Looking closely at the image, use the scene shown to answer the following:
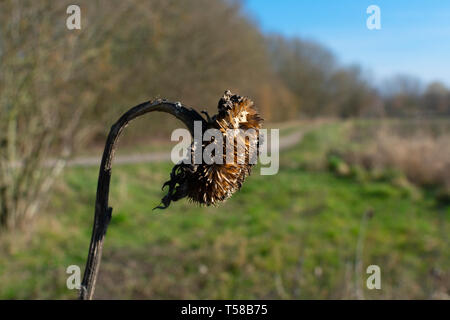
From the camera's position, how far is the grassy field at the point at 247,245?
443 cm

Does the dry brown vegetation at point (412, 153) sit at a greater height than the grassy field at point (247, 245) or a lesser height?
greater

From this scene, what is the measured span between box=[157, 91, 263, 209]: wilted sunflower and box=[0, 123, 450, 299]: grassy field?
87.6 inches

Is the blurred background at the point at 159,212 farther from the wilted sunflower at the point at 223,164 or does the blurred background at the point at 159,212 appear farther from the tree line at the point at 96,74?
the wilted sunflower at the point at 223,164

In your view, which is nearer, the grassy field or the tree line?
the grassy field

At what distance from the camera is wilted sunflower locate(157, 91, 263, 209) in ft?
3.92

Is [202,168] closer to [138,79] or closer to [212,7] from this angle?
[138,79]

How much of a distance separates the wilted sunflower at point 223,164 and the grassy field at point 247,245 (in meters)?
2.23

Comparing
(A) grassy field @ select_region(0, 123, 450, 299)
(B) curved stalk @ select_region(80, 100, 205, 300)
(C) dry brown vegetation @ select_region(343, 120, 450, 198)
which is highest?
(C) dry brown vegetation @ select_region(343, 120, 450, 198)

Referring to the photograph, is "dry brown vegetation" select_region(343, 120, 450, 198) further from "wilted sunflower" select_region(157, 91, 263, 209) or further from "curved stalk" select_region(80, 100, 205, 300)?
"curved stalk" select_region(80, 100, 205, 300)

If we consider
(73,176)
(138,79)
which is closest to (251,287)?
(73,176)

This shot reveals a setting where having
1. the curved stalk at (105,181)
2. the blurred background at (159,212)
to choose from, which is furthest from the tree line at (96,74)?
the curved stalk at (105,181)

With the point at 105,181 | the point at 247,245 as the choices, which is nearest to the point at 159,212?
the point at 247,245
